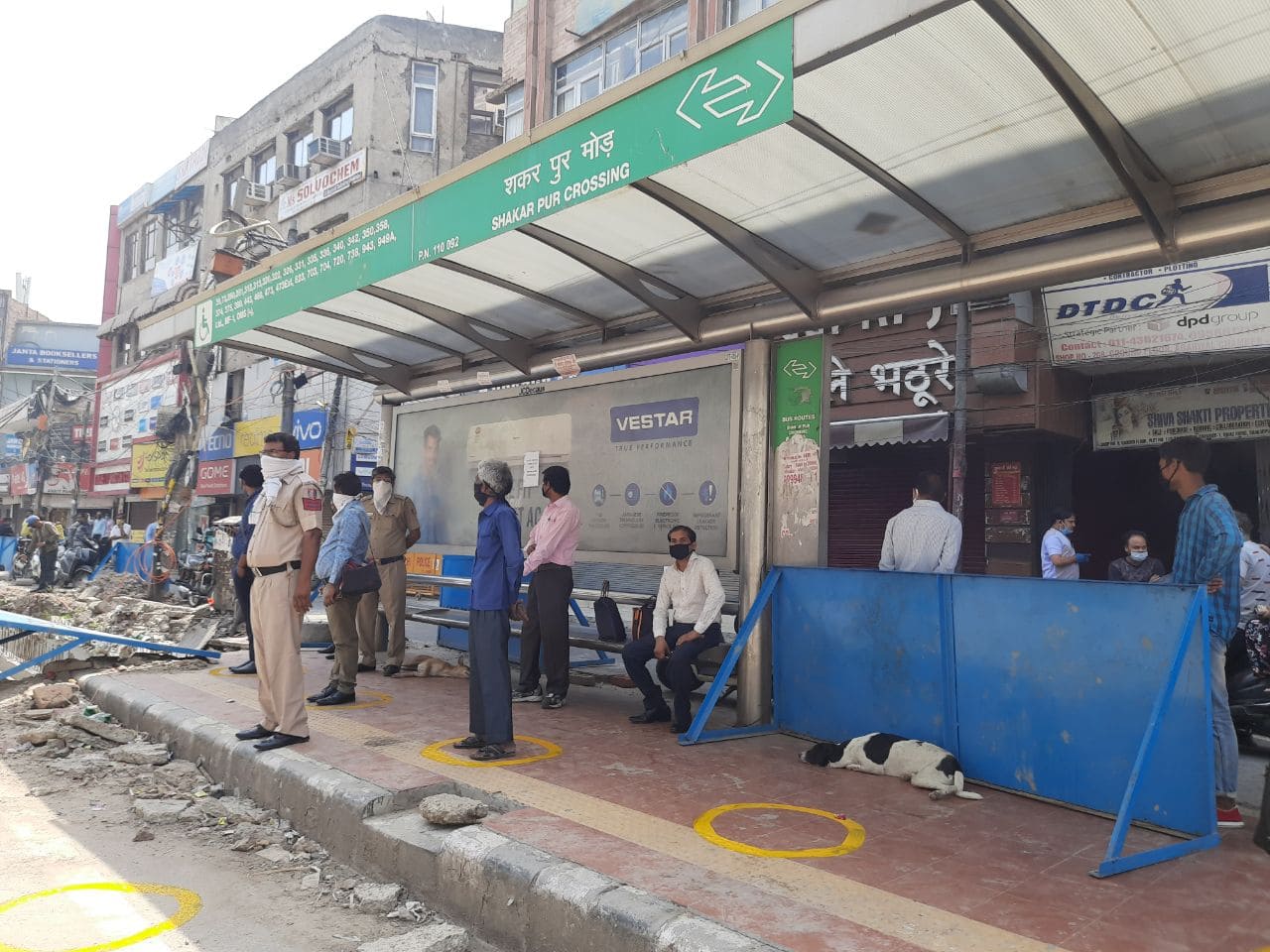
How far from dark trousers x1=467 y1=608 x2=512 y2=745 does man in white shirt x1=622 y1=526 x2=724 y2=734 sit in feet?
3.64

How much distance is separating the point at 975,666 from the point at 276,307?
5623 millimetres

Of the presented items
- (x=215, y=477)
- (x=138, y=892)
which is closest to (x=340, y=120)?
(x=215, y=477)

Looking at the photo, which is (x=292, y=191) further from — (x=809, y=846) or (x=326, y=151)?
(x=809, y=846)

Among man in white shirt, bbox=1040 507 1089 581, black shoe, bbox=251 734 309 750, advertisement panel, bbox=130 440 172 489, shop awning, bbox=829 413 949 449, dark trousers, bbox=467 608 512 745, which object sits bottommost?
black shoe, bbox=251 734 309 750

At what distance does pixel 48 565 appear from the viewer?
18875 millimetres

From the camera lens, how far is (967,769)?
4520mm

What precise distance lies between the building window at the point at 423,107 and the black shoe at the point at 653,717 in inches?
746

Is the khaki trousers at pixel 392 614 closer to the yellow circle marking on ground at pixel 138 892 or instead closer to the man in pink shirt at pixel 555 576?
the man in pink shirt at pixel 555 576

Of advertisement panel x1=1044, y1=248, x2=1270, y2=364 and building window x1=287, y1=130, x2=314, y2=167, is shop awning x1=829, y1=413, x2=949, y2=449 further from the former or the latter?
building window x1=287, y1=130, x2=314, y2=167

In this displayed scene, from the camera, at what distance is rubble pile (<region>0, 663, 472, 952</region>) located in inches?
140

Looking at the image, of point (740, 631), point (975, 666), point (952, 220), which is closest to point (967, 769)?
point (975, 666)

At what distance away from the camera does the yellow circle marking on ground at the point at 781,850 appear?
348 centimetres

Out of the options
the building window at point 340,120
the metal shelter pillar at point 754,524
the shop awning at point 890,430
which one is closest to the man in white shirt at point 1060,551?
the shop awning at point 890,430

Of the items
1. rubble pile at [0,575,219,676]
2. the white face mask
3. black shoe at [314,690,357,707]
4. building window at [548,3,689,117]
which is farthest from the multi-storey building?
black shoe at [314,690,357,707]
